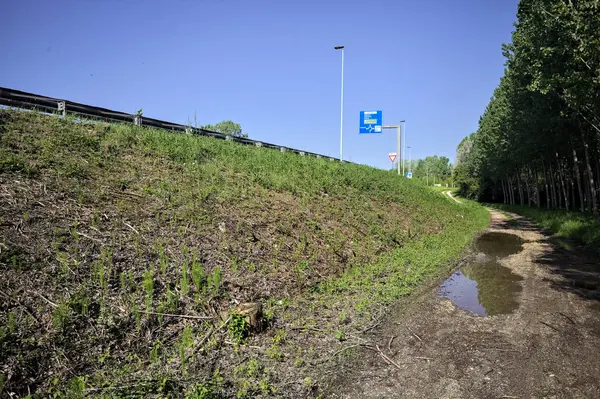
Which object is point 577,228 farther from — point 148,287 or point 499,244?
point 148,287

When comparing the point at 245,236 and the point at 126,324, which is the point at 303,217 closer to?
the point at 245,236

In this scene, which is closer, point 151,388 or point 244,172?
point 151,388

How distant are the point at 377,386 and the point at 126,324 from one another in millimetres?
3555

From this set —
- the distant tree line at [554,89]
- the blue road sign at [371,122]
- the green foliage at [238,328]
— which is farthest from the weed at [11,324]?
the blue road sign at [371,122]

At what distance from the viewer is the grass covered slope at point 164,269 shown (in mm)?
4254

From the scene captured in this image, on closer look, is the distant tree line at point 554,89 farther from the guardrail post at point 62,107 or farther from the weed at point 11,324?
the guardrail post at point 62,107

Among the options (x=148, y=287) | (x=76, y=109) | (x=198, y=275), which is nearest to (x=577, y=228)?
(x=198, y=275)

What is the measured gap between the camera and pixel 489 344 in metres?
5.44

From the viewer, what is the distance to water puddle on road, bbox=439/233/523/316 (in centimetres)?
750

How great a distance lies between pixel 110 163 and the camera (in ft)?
30.3

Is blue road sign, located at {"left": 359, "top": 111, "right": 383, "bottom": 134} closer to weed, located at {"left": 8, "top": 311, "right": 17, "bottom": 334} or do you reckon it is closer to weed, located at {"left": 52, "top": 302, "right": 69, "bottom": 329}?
weed, located at {"left": 52, "top": 302, "right": 69, "bottom": 329}

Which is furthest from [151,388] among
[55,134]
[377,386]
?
[55,134]

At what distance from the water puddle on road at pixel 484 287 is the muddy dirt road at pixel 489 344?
1.0 inches

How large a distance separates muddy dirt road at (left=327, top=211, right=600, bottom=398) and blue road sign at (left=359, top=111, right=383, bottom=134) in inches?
979
